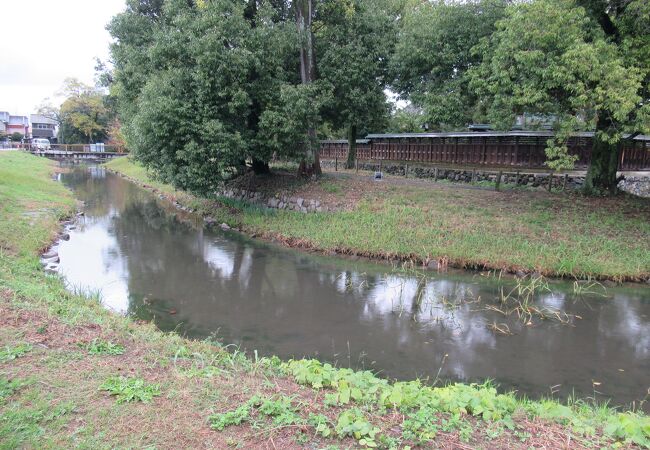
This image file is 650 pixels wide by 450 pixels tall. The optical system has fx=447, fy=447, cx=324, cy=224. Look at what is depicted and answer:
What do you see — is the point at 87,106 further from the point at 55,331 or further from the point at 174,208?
the point at 55,331

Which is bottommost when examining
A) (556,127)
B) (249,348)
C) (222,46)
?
(249,348)

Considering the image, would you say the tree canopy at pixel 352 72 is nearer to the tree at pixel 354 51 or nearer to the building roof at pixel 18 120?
the tree at pixel 354 51

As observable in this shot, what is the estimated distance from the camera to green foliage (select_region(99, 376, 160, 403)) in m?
4.21

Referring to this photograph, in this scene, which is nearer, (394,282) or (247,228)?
(394,282)

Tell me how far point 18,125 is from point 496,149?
9353 centimetres

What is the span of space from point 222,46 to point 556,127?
11.5 metres

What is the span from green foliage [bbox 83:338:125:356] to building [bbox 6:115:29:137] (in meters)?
95.5

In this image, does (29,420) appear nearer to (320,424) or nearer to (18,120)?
(320,424)

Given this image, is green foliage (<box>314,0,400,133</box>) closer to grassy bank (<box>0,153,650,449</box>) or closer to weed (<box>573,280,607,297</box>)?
weed (<box>573,280,607,297</box>)

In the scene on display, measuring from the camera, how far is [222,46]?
15727 mm

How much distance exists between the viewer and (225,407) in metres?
4.16

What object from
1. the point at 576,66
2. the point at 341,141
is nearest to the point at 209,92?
the point at 576,66

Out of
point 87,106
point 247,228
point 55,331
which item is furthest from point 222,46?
point 87,106

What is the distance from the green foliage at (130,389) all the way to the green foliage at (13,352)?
4.19 ft
